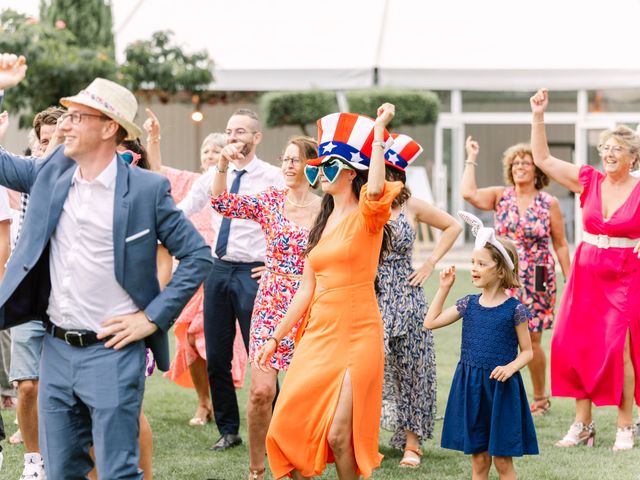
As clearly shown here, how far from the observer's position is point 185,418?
8508mm

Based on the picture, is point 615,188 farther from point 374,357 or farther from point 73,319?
point 73,319

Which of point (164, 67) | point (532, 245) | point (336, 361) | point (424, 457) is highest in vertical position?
point (164, 67)

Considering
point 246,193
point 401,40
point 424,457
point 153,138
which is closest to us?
point 424,457

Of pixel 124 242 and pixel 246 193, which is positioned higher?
pixel 246 193

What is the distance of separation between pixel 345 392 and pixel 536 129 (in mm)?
2674

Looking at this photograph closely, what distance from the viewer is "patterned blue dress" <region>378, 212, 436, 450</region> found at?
701cm

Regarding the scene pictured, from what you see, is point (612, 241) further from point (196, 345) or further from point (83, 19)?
point (83, 19)

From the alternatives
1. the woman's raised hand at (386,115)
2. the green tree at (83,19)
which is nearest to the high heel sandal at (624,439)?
the woman's raised hand at (386,115)

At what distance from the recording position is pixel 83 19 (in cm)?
2047

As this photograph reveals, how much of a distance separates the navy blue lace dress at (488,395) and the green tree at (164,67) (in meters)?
14.6

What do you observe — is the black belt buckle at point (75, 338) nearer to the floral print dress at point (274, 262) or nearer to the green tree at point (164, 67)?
the floral print dress at point (274, 262)

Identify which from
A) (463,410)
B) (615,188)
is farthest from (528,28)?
(463,410)

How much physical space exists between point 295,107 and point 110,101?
17.6m

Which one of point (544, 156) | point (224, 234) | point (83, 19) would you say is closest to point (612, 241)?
point (544, 156)
